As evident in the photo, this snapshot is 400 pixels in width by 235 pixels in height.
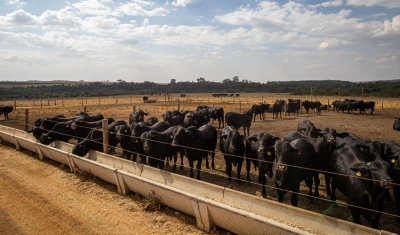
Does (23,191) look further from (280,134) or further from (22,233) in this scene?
(280,134)

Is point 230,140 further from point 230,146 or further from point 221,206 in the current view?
point 221,206

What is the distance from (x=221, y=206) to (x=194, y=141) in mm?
4511

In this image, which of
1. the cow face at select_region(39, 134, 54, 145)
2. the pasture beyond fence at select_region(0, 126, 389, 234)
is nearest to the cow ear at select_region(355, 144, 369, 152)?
the pasture beyond fence at select_region(0, 126, 389, 234)

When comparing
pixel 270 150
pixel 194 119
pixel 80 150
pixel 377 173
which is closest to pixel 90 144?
pixel 80 150

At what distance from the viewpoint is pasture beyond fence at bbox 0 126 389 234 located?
4316 millimetres

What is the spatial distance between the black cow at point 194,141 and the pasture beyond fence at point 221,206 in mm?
1889

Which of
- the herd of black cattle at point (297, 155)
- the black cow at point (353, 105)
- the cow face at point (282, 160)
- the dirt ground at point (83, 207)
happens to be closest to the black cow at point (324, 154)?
the herd of black cattle at point (297, 155)

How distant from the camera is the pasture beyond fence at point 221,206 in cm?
432

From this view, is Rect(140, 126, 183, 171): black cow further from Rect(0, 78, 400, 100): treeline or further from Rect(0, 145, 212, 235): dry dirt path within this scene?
Rect(0, 78, 400, 100): treeline

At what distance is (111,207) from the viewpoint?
634cm

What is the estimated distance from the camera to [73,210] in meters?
6.21

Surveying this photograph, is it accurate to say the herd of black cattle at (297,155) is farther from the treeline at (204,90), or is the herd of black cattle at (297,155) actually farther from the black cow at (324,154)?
the treeline at (204,90)

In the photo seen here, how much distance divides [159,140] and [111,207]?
3042 millimetres

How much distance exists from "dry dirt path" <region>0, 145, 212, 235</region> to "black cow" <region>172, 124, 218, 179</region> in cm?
Result: 247
